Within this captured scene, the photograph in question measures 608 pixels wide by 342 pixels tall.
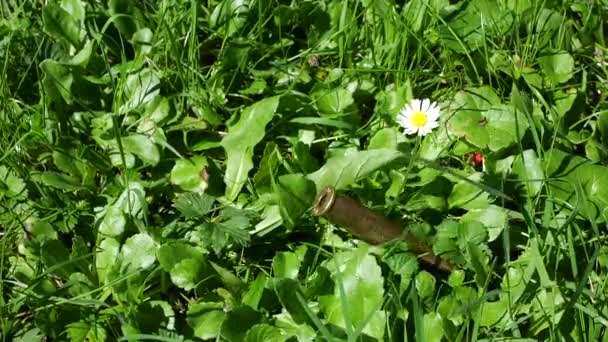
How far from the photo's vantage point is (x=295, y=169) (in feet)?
6.66

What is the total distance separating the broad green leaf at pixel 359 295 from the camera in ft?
5.63

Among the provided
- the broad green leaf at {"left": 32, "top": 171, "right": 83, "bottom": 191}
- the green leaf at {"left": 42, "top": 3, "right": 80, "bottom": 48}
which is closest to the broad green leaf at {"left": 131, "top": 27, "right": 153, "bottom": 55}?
the green leaf at {"left": 42, "top": 3, "right": 80, "bottom": 48}

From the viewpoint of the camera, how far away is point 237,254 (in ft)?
6.33

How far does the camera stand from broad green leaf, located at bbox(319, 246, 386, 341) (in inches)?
67.6

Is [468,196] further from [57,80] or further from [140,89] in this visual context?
[57,80]

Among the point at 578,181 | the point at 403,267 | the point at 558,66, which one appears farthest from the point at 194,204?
the point at 558,66

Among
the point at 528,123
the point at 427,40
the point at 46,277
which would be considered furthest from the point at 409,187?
the point at 46,277

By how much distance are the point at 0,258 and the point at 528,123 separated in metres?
1.10

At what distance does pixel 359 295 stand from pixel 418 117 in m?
0.52

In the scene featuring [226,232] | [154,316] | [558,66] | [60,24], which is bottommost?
[154,316]

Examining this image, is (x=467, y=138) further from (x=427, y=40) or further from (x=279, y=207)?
(x=279, y=207)

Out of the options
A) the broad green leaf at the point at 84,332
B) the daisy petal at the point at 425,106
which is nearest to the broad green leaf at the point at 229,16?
the daisy petal at the point at 425,106

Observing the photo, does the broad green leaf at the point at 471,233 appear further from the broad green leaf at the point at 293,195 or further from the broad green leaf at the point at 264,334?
the broad green leaf at the point at 264,334

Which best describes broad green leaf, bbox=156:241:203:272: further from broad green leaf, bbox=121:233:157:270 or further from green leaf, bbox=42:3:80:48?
green leaf, bbox=42:3:80:48
